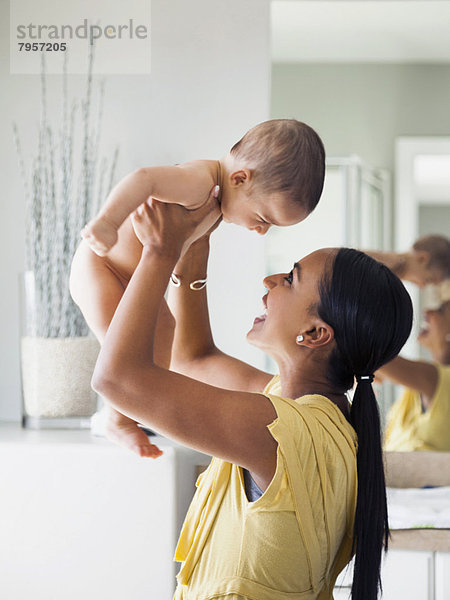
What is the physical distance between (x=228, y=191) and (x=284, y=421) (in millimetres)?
322

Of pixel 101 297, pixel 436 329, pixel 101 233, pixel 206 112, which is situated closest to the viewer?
pixel 101 233

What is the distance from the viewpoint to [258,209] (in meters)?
1.00

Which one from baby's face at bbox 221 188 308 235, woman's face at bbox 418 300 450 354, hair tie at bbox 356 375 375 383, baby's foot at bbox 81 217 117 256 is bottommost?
woman's face at bbox 418 300 450 354

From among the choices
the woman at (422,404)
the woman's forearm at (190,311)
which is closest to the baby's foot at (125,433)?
the woman's forearm at (190,311)

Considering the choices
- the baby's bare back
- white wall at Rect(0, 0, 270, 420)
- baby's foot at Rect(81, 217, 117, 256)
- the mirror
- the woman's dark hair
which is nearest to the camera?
baby's foot at Rect(81, 217, 117, 256)

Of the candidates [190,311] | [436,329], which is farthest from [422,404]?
[190,311]

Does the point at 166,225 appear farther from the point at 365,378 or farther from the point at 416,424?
the point at 416,424

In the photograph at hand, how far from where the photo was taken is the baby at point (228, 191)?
0.91 m

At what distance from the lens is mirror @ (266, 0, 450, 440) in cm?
162

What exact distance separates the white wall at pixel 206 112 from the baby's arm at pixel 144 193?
510 millimetres

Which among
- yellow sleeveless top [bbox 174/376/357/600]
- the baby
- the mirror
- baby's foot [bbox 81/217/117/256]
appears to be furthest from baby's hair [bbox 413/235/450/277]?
baby's foot [bbox 81/217/117/256]

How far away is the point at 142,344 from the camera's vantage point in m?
0.84

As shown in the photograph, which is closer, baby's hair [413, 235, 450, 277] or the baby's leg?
the baby's leg

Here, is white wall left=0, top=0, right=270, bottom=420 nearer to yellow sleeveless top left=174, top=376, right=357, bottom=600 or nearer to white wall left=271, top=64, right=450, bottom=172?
white wall left=271, top=64, right=450, bottom=172
